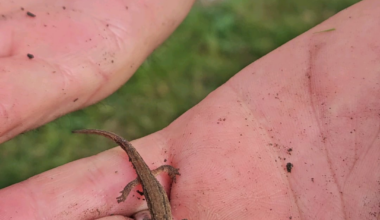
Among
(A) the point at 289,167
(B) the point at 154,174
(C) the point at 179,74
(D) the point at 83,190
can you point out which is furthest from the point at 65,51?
(A) the point at 289,167

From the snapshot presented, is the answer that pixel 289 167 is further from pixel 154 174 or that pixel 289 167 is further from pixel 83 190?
pixel 83 190

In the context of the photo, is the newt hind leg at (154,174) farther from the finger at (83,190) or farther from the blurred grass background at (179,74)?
the blurred grass background at (179,74)

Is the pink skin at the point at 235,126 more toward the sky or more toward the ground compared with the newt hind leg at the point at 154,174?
more toward the sky

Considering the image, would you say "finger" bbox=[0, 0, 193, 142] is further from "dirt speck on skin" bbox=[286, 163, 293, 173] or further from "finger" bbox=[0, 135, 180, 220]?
"dirt speck on skin" bbox=[286, 163, 293, 173]

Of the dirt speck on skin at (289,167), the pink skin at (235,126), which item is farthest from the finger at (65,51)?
the dirt speck on skin at (289,167)

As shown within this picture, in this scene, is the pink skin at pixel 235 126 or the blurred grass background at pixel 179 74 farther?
the blurred grass background at pixel 179 74

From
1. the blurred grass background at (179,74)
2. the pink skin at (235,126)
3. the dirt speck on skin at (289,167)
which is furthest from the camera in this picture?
the blurred grass background at (179,74)
